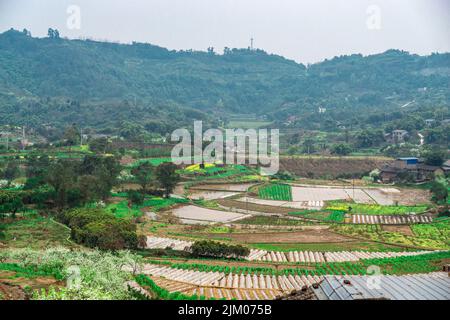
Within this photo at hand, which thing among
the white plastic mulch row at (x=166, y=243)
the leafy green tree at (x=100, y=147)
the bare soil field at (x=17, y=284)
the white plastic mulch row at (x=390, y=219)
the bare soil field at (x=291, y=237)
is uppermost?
the leafy green tree at (x=100, y=147)

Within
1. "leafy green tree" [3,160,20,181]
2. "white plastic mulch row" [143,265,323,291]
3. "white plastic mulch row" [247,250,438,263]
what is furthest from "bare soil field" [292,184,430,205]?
"leafy green tree" [3,160,20,181]

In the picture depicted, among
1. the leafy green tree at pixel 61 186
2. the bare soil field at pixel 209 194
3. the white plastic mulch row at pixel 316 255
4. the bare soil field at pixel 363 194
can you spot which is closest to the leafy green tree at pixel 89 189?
the leafy green tree at pixel 61 186

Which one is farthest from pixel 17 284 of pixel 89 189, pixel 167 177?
pixel 167 177

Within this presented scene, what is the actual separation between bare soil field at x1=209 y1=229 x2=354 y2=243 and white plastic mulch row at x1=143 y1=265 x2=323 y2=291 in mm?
5946

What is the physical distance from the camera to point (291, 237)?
71.5ft

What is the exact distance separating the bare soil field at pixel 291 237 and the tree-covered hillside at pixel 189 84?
146 ft

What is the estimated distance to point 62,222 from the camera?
22250 mm

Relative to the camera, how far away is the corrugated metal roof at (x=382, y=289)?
905 cm

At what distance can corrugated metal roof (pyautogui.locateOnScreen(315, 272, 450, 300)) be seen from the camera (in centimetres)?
905

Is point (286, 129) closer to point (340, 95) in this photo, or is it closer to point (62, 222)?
point (340, 95)

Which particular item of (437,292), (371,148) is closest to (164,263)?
(437,292)

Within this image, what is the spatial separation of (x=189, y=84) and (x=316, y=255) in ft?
300

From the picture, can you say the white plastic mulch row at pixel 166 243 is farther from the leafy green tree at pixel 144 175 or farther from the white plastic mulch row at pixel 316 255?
the leafy green tree at pixel 144 175

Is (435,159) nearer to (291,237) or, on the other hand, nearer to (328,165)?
(328,165)
